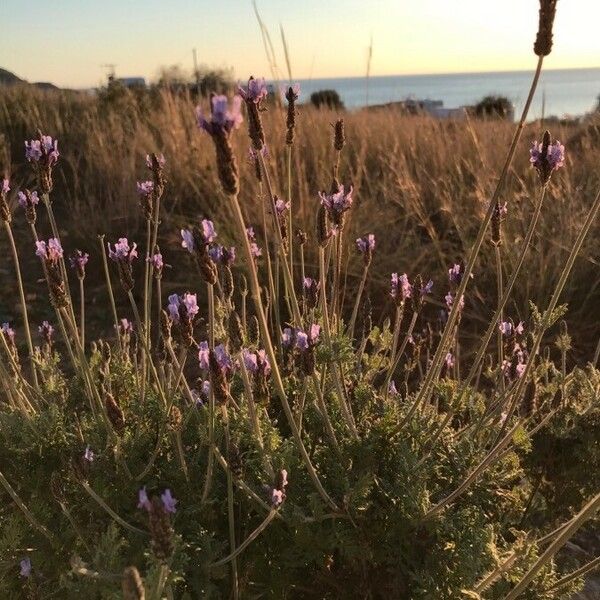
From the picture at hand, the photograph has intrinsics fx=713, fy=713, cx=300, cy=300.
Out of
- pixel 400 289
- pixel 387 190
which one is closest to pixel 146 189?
pixel 400 289

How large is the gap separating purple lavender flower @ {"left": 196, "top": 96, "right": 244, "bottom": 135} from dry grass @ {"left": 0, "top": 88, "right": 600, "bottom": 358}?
2272 millimetres

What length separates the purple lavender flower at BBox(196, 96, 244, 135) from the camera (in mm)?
897

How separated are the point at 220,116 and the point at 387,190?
168 inches

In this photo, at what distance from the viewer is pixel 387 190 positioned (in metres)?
5.08

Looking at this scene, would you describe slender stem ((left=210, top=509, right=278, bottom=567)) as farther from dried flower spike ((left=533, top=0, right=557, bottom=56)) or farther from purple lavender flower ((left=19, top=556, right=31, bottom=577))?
dried flower spike ((left=533, top=0, right=557, bottom=56))

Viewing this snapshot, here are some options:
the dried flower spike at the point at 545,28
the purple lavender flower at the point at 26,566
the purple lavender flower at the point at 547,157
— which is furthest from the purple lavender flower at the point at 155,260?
the dried flower spike at the point at 545,28

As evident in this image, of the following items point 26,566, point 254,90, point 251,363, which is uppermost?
point 254,90

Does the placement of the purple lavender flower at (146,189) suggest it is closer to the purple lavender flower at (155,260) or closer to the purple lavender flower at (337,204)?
the purple lavender flower at (155,260)

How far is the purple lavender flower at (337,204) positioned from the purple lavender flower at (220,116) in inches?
23.8

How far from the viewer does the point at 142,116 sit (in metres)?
8.53

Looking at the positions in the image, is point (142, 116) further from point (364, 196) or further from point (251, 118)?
point (251, 118)

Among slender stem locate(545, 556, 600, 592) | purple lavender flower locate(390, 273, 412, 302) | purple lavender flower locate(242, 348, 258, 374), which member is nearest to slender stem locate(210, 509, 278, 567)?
purple lavender flower locate(242, 348, 258, 374)

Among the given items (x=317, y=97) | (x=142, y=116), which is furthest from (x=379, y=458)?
(x=317, y=97)

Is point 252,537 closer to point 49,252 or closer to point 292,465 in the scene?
point 292,465
